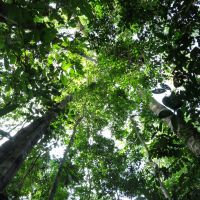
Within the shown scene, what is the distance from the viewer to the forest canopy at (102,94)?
6.91 feet

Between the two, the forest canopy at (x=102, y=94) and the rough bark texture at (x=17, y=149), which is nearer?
the forest canopy at (x=102, y=94)

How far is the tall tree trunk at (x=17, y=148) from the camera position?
423 centimetres

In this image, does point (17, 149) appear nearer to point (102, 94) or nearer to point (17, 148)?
point (17, 148)

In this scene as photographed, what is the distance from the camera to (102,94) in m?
11.7

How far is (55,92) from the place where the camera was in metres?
3.39

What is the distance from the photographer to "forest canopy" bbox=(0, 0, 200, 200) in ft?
6.91

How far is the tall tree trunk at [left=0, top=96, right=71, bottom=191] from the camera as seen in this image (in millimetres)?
4231

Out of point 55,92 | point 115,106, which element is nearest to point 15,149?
point 55,92

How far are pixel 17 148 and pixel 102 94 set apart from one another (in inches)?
270

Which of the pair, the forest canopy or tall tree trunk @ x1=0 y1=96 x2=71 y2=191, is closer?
the forest canopy

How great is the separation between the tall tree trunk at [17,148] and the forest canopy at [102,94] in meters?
0.02

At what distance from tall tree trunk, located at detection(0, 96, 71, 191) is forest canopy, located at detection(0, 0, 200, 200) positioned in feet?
0.07

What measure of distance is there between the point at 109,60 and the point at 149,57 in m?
1.39

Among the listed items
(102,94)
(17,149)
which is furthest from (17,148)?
(102,94)
